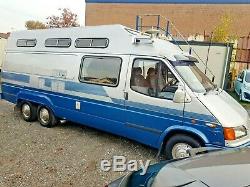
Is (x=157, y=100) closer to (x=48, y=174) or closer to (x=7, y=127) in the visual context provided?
(x=48, y=174)

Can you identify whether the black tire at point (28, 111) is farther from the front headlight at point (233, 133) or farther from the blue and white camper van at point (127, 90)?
the front headlight at point (233, 133)

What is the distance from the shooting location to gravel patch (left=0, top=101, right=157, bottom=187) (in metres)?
4.44

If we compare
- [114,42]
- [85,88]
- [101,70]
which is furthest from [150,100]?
[85,88]

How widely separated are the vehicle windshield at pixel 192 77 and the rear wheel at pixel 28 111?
4282mm

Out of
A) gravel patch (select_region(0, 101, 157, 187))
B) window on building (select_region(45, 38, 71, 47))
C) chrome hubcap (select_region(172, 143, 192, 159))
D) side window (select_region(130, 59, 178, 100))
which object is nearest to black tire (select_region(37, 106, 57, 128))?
gravel patch (select_region(0, 101, 157, 187))

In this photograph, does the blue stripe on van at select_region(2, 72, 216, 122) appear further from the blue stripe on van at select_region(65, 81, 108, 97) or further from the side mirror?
the side mirror

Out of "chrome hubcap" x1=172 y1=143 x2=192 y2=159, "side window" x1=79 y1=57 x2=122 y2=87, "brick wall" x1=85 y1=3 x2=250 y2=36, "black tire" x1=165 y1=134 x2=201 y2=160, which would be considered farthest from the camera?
"brick wall" x1=85 y1=3 x2=250 y2=36

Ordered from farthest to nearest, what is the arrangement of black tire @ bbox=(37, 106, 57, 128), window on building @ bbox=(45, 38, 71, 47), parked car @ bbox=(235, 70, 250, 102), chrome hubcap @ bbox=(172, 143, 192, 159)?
parked car @ bbox=(235, 70, 250, 102) < black tire @ bbox=(37, 106, 57, 128) < window on building @ bbox=(45, 38, 71, 47) < chrome hubcap @ bbox=(172, 143, 192, 159)

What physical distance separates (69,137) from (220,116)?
3.58 metres

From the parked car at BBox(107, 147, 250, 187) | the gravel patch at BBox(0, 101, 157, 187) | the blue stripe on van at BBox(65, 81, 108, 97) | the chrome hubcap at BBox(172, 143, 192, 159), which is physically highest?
the blue stripe on van at BBox(65, 81, 108, 97)

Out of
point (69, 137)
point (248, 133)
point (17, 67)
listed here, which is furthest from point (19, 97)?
point (248, 133)

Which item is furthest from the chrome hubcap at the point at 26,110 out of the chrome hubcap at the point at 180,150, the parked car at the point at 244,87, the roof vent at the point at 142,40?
the parked car at the point at 244,87

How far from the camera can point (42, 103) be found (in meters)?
6.99

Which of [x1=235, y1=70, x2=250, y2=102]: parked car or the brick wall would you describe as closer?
[x1=235, y1=70, x2=250, y2=102]: parked car
